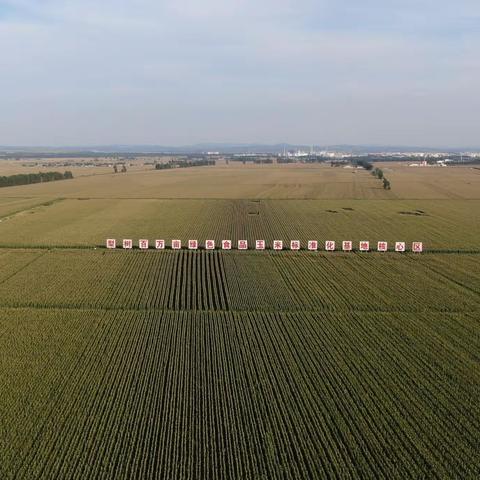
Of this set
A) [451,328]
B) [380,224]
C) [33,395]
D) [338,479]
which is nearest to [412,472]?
[338,479]

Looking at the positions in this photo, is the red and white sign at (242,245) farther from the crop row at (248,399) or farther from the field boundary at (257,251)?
the crop row at (248,399)

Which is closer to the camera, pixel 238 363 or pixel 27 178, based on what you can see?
pixel 238 363

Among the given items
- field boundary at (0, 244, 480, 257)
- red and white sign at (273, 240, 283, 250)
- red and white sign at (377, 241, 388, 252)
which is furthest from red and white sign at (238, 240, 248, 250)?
red and white sign at (377, 241, 388, 252)

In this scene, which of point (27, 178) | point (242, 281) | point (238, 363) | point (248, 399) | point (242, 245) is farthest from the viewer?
point (27, 178)

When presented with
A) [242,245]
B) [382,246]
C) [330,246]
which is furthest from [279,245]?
[382,246]

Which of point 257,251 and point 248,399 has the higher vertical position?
point 248,399

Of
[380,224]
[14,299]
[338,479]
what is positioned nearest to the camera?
[338,479]

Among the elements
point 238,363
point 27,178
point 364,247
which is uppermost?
point 238,363

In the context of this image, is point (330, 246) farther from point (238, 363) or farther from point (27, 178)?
point (27, 178)

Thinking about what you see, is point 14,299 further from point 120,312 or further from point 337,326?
point 337,326
